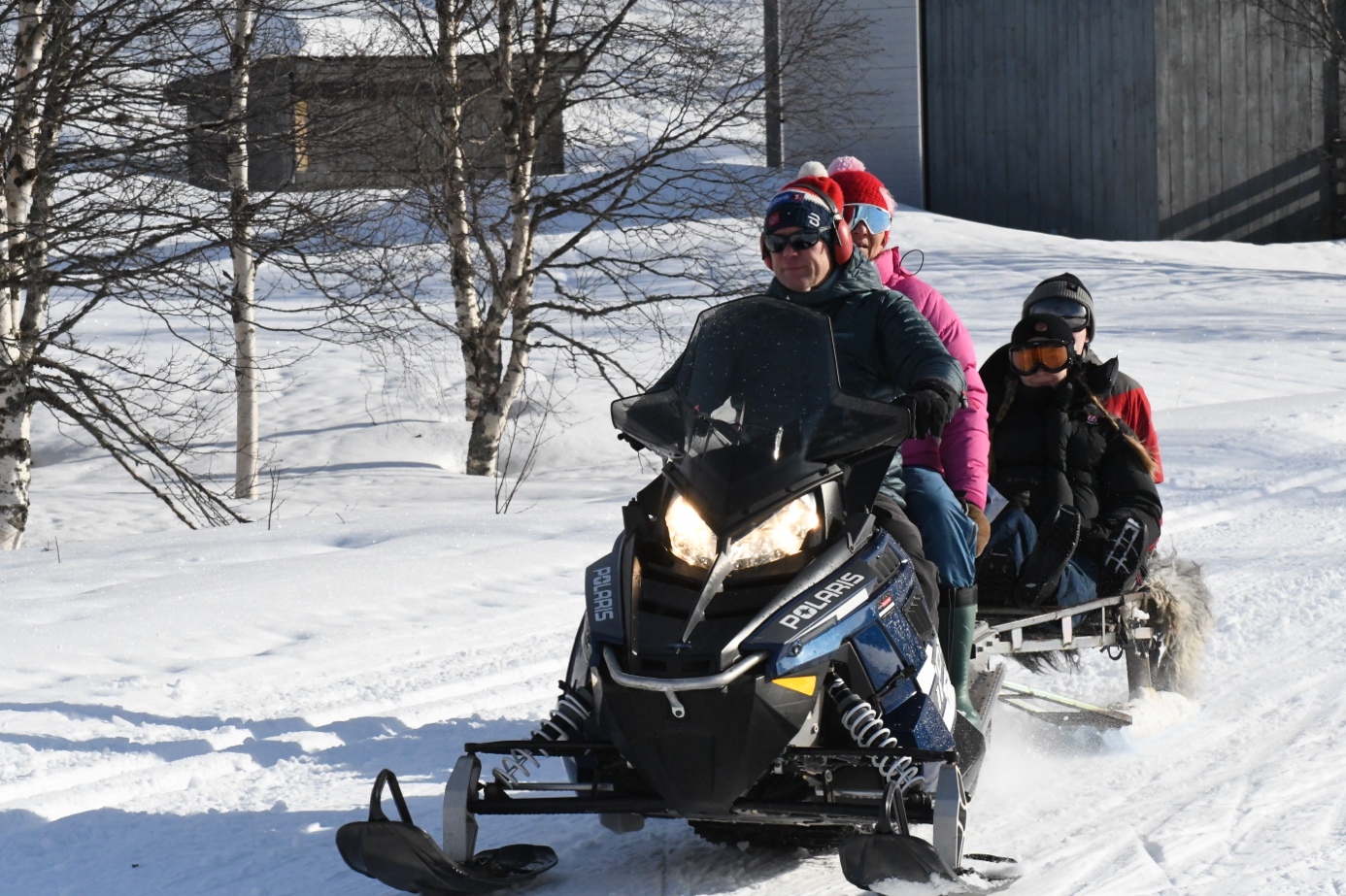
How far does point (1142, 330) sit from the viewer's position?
61.1 ft

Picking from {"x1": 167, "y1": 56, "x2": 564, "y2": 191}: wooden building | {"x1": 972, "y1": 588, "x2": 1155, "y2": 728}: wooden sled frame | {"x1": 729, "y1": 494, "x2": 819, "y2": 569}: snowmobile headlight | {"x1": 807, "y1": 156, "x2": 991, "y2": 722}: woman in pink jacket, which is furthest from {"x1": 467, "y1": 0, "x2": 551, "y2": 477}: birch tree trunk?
{"x1": 729, "y1": 494, "x2": 819, "y2": 569}: snowmobile headlight

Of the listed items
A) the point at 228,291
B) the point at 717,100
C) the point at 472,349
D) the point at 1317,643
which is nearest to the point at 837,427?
the point at 1317,643

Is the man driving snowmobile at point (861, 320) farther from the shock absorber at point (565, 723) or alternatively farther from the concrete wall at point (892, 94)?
the concrete wall at point (892, 94)

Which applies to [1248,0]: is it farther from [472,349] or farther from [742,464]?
[742,464]

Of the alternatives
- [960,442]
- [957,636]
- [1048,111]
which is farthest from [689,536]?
[1048,111]

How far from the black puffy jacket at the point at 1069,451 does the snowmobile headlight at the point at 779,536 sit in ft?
7.14

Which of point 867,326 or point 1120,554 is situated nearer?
point 867,326

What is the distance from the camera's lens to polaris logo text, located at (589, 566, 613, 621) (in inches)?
125

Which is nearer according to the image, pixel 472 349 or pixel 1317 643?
pixel 1317 643

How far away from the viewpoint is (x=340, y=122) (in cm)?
962

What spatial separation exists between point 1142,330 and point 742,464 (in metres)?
16.5

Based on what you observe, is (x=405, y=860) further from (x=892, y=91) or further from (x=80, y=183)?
(x=892, y=91)

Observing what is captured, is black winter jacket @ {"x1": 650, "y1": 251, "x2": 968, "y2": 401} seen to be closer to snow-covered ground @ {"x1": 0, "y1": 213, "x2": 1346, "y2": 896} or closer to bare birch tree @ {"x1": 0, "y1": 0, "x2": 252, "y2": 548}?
snow-covered ground @ {"x1": 0, "y1": 213, "x2": 1346, "y2": 896}

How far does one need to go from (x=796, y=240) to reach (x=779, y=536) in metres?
0.85
